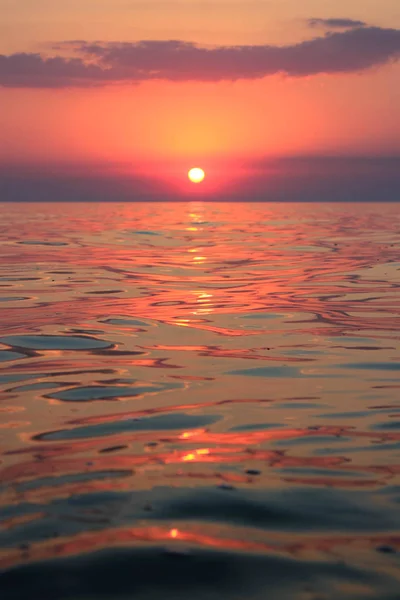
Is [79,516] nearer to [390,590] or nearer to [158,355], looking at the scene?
[390,590]

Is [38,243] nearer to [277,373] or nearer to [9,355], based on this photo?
[9,355]

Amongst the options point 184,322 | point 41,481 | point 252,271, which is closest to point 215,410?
point 41,481

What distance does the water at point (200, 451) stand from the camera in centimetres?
353

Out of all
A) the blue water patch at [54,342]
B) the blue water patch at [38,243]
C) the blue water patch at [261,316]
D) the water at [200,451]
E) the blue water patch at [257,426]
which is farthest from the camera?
the blue water patch at [38,243]

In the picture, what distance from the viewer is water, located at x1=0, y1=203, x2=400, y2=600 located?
3.53 metres

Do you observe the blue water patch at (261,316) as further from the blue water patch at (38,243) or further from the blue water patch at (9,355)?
the blue water patch at (38,243)

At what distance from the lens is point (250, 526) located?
4.02 metres

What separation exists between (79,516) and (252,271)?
1486 centimetres

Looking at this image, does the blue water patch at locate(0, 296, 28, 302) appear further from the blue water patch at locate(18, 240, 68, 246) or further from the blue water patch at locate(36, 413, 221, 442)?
the blue water patch at locate(18, 240, 68, 246)

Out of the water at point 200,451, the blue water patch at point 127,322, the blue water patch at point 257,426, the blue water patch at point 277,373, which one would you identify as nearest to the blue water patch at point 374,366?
the water at point 200,451

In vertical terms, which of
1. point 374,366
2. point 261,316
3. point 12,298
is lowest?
point 374,366

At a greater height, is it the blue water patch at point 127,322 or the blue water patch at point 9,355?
the blue water patch at point 127,322

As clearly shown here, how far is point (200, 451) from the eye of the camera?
527 cm

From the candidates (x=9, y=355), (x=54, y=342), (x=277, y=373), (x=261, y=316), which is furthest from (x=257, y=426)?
(x=261, y=316)
